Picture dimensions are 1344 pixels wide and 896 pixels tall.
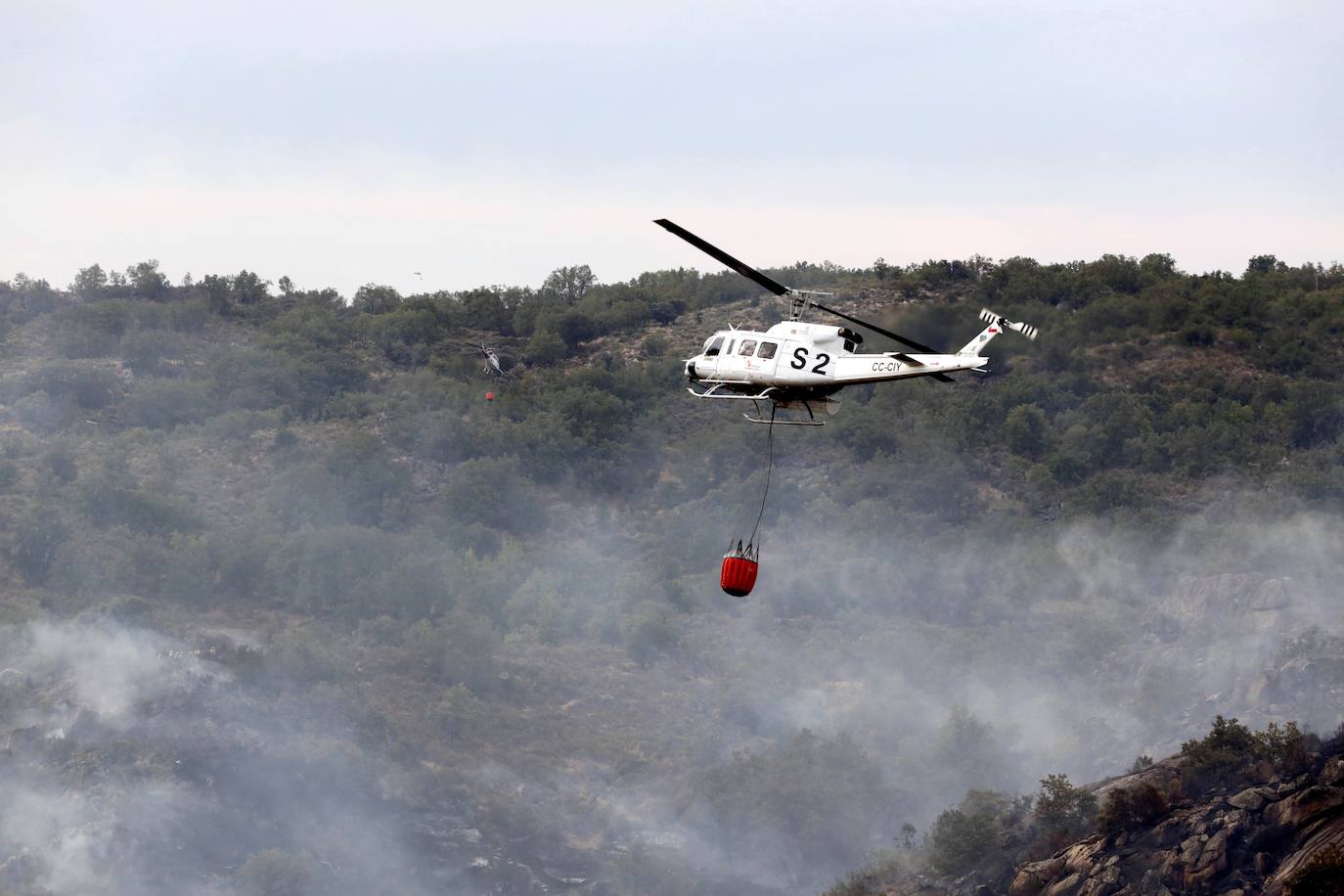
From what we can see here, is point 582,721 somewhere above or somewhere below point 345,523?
below

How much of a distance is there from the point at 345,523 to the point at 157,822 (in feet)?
89.3

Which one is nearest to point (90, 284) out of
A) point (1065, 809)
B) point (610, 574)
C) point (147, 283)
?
Answer: point (147, 283)

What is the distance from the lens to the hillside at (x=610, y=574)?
7825cm

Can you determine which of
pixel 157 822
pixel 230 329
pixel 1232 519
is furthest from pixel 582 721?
pixel 230 329

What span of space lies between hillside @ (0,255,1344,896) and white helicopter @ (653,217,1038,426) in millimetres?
22724

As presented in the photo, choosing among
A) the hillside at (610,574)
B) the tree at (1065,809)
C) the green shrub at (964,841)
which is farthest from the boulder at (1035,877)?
the hillside at (610,574)

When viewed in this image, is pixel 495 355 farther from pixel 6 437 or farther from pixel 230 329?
pixel 6 437

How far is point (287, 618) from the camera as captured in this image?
92688 mm

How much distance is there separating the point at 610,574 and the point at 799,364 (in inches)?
2113

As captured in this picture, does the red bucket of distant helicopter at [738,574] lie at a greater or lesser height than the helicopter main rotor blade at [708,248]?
lesser

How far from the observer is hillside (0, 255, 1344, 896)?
78250 mm

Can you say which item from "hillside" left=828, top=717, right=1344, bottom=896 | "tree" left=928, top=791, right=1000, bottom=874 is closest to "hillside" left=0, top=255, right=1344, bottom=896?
"tree" left=928, top=791, right=1000, bottom=874

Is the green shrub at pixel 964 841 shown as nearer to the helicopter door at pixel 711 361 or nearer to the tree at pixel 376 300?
the helicopter door at pixel 711 361

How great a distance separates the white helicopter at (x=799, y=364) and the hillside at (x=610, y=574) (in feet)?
74.6
